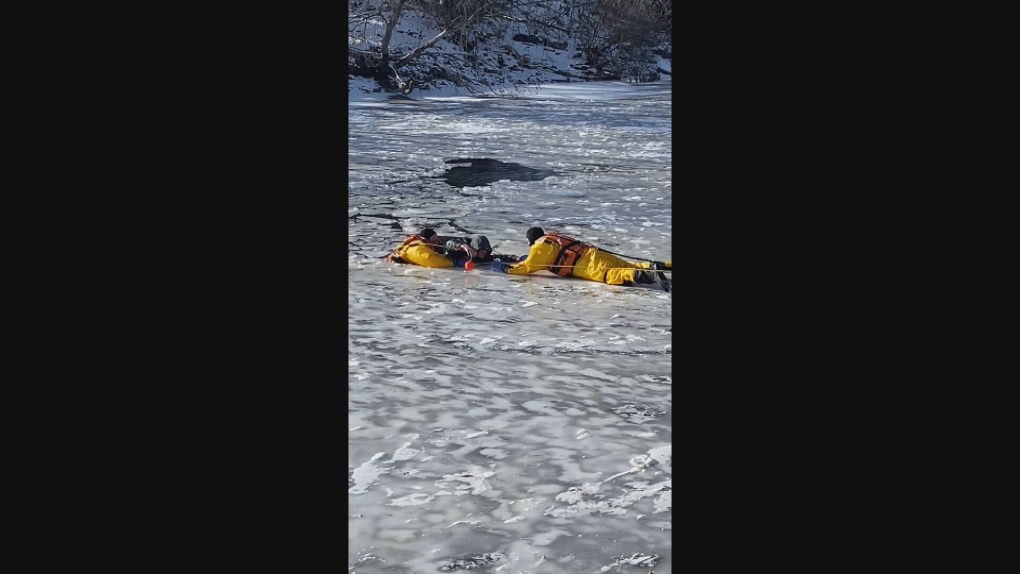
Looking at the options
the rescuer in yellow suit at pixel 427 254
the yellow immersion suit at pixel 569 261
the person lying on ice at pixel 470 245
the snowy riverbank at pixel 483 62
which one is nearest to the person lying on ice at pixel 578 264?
the yellow immersion suit at pixel 569 261

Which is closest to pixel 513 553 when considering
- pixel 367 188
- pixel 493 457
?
pixel 493 457

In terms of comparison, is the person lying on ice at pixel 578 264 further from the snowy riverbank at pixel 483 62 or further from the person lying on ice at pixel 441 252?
the snowy riverbank at pixel 483 62

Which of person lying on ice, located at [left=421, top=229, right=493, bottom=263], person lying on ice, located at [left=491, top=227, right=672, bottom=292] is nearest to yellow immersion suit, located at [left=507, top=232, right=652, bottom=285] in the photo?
person lying on ice, located at [left=491, top=227, right=672, bottom=292]

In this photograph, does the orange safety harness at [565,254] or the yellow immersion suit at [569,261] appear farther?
the orange safety harness at [565,254]

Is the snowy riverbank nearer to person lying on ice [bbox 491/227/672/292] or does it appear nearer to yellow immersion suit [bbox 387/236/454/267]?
yellow immersion suit [bbox 387/236/454/267]

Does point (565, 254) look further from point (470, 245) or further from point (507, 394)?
point (507, 394)

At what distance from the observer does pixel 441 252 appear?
8.23 m

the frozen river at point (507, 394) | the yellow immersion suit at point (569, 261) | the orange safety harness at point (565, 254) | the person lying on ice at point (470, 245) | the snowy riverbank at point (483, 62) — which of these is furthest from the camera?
the snowy riverbank at point (483, 62)

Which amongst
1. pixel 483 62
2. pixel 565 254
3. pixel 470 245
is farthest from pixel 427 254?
pixel 483 62

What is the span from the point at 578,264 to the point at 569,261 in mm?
70

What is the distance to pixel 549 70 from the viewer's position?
92.9ft

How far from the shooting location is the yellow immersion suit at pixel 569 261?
7.64 m
